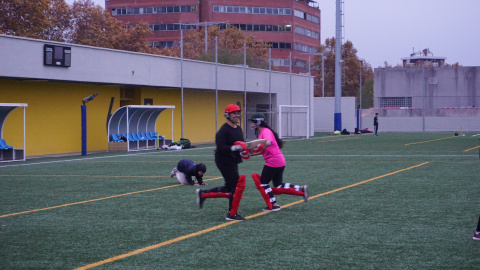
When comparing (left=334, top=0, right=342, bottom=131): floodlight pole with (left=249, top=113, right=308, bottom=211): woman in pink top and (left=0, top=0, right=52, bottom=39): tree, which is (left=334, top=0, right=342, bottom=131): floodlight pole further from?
(left=249, top=113, right=308, bottom=211): woman in pink top

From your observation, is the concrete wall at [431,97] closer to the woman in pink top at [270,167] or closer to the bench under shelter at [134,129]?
the bench under shelter at [134,129]

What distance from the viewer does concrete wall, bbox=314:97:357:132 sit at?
2458 inches

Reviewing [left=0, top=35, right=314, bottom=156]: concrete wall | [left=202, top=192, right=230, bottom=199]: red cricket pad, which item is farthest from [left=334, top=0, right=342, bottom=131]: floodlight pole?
[left=202, top=192, right=230, bottom=199]: red cricket pad

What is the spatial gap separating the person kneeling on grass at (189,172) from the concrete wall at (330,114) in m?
46.5

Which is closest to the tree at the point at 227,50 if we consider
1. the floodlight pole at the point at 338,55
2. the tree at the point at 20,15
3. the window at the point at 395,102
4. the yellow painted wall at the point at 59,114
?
the floodlight pole at the point at 338,55

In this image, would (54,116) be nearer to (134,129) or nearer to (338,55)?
(134,129)

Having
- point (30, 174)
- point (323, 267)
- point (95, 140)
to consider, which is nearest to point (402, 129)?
point (95, 140)

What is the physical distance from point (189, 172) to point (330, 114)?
48.3 m

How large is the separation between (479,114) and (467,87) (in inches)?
197

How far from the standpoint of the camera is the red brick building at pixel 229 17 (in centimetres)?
10586

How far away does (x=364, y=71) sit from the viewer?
116m

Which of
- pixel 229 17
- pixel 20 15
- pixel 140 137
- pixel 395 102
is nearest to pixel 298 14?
pixel 229 17

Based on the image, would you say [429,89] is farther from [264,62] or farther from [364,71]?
[364,71]

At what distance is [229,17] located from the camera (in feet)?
351
